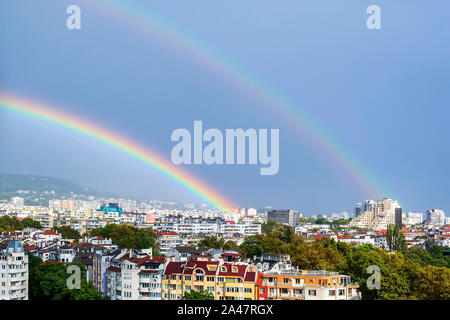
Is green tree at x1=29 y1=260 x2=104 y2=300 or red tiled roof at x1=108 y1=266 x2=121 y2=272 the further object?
red tiled roof at x1=108 y1=266 x2=121 y2=272

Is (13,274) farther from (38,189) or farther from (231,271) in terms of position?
(38,189)

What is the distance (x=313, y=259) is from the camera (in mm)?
16953

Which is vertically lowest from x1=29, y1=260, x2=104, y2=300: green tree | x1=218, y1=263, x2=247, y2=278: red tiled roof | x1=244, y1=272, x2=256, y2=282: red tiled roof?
x1=29, y1=260, x2=104, y2=300: green tree

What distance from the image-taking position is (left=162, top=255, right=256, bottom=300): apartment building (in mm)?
14250

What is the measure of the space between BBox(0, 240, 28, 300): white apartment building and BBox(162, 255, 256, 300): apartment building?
373cm

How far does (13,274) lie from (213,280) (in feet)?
17.1

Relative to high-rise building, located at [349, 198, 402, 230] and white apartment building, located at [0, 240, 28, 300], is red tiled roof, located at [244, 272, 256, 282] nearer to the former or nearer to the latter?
white apartment building, located at [0, 240, 28, 300]

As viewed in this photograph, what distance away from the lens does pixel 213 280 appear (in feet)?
47.5

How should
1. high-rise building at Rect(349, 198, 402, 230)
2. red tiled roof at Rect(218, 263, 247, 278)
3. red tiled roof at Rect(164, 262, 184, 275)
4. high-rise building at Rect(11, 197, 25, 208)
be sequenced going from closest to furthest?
red tiled roof at Rect(218, 263, 247, 278), red tiled roof at Rect(164, 262, 184, 275), high-rise building at Rect(349, 198, 402, 230), high-rise building at Rect(11, 197, 25, 208)

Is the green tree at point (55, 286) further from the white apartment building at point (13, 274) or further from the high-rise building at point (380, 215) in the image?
the high-rise building at point (380, 215)

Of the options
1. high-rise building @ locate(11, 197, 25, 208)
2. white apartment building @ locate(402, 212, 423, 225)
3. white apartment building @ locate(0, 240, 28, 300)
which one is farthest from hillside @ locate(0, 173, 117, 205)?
white apartment building @ locate(0, 240, 28, 300)

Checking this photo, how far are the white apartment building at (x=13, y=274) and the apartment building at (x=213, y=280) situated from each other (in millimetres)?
3733
